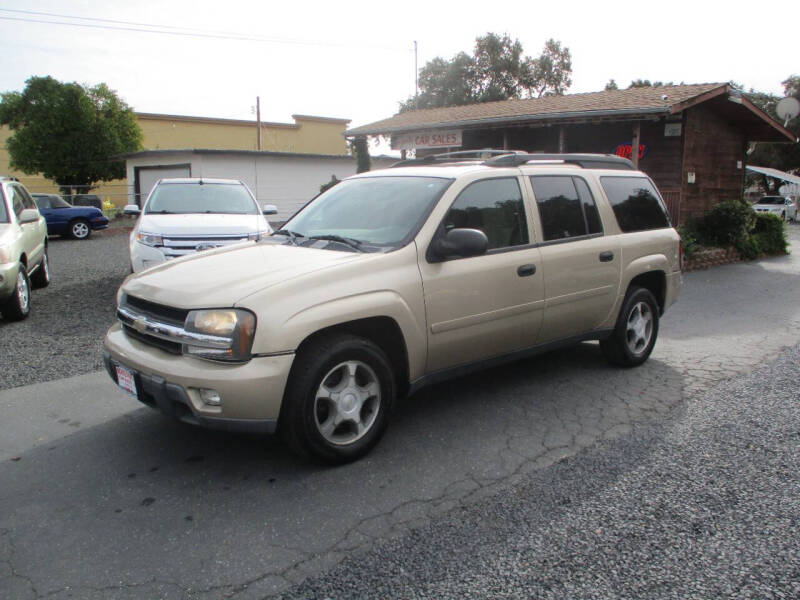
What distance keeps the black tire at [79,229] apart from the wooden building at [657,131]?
10255mm

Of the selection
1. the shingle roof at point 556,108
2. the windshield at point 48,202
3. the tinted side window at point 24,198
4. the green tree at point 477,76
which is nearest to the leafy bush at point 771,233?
the shingle roof at point 556,108

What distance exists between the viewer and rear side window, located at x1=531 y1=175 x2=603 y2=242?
4.84m

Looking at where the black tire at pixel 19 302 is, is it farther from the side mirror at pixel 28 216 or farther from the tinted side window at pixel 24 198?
the tinted side window at pixel 24 198

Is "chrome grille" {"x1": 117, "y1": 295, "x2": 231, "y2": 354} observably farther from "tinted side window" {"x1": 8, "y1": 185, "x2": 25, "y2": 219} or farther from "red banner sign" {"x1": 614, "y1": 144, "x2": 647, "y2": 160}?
"red banner sign" {"x1": 614, "y1": 144, "x2": 647, "y2": 160}

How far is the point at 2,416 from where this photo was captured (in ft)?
15.0

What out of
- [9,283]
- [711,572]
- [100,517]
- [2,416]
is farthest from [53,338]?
[711,572]

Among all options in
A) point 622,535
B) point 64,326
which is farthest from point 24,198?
point 622,535

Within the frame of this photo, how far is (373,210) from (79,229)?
18.4 meters

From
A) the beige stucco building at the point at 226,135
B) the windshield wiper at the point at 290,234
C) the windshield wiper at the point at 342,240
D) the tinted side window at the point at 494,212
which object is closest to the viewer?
the windshield wiper at the point at 342,240

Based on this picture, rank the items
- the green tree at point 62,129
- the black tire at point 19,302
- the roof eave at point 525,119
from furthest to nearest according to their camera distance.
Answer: the green tree at point 62,129 < the roof eave at point 525,119 < the black tire at point 19,302

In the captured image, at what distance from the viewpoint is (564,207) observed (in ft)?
16.5

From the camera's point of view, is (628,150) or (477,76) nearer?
(628,150)

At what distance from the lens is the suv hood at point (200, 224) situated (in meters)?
8.46

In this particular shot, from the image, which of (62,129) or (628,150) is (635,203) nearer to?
(628,150)
